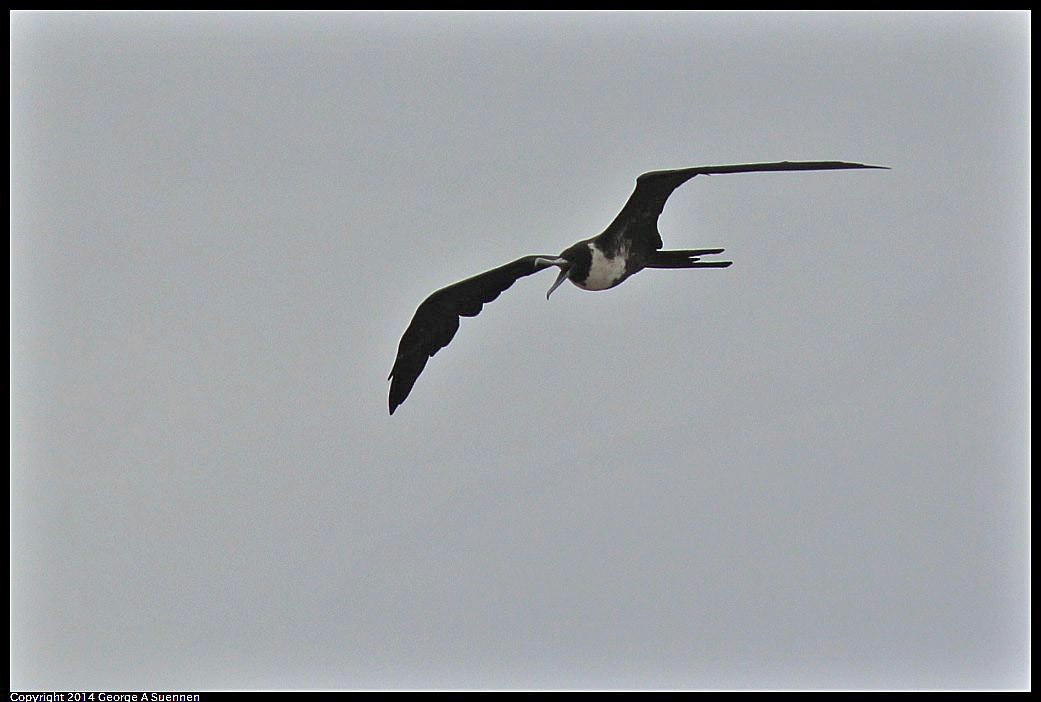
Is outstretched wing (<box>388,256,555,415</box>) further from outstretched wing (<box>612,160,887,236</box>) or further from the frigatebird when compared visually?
outstretched wing (<box>612,160,887,236</box>)

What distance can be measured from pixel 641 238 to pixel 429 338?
255 cm

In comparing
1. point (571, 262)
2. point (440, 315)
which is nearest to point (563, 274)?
point (571, 262)

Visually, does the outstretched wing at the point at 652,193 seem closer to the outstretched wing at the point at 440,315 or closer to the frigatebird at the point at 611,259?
the frigatebird at the point at 611,259

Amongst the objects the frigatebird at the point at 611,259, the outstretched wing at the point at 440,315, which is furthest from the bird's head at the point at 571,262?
the outstretched wing at the point at 440,315

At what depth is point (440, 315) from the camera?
13.5 meters

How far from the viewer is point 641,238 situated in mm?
11977

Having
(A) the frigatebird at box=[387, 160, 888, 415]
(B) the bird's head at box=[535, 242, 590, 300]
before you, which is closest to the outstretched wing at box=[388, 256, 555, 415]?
(A) the frigatebird at box=[387, 160, 888, 415]

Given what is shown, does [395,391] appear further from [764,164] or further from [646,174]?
[764,164]

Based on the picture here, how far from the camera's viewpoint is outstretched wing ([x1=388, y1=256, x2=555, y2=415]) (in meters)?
13.1

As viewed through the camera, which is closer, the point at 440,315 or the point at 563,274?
the point at 563,274

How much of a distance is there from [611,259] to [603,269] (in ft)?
0.33

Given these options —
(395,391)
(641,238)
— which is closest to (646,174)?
(641,238)

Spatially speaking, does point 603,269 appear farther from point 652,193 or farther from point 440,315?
point 440,315

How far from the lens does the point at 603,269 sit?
39.3 ft
